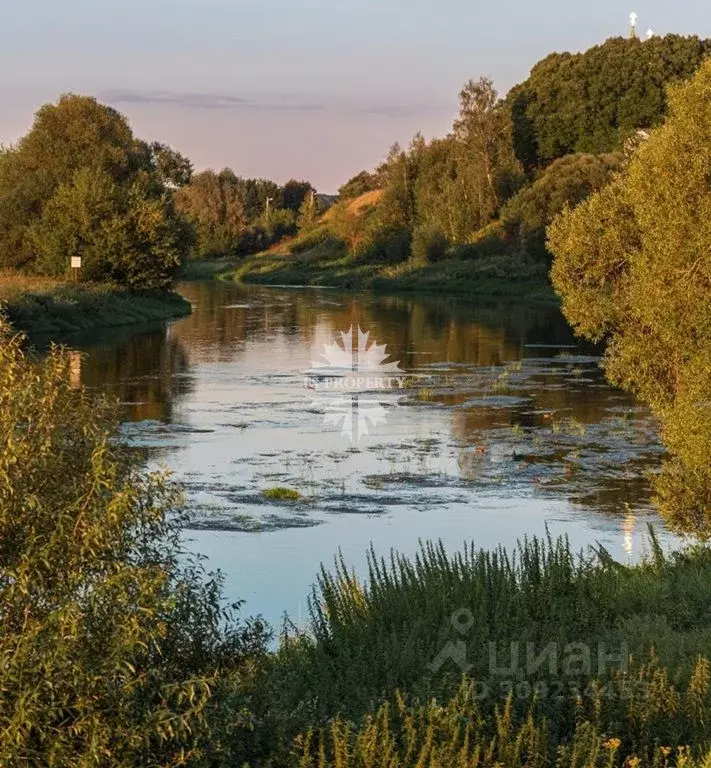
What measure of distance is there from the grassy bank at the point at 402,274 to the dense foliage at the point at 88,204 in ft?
77.7

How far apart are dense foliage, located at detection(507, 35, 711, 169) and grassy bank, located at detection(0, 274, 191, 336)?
179 ft

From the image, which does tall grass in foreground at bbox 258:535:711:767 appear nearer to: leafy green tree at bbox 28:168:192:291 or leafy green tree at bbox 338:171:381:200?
leafy green tree at bbox 28:168:192:291

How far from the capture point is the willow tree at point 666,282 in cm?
1675

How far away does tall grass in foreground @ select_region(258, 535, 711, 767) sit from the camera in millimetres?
7699

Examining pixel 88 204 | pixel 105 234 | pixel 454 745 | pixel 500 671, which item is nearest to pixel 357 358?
pixel 105 234

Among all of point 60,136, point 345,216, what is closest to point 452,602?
point 60,136

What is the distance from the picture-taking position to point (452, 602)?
10.7 metres

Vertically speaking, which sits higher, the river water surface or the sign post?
the sign post

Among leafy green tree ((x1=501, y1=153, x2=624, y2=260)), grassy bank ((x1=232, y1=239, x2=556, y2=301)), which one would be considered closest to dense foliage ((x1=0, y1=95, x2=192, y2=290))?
grassy bank ((x1=232, y1=239, x2=556, y2=301))

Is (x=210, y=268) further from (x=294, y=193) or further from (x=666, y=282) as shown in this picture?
(x=666, y=282)

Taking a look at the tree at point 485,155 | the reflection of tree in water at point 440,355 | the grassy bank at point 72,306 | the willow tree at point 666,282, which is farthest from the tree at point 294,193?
the willow tree at point 666,282

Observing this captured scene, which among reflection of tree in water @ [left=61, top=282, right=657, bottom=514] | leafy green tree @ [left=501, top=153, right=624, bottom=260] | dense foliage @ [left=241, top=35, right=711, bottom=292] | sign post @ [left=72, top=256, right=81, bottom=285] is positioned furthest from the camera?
dense foliage @ [left=241, top=35, right=711, bottom=292]

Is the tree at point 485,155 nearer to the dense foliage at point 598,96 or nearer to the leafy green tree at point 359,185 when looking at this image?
the dense foliage at point 598,96

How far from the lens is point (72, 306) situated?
48688 mm
